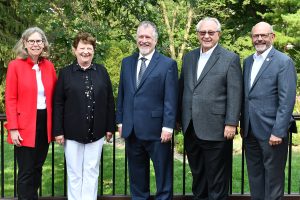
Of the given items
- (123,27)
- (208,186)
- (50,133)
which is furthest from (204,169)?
(123,27)

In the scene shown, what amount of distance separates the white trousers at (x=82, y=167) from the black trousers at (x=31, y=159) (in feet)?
0.77

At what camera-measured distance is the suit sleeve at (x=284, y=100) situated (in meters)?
3.83

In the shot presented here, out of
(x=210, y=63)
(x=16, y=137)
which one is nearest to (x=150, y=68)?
(x=210, y=63)

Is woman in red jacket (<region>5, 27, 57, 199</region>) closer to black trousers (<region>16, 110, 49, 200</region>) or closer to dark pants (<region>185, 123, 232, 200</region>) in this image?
black trousers (<region>16, 110, 49, 200</region>)

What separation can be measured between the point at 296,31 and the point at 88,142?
1536cm

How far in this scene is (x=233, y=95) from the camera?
13.1 ft

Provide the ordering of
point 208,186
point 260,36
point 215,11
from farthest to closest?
point 215,11
point 208,186
point 260,36

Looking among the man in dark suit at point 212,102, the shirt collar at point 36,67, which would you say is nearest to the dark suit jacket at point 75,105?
the shirt collar at point 36,67

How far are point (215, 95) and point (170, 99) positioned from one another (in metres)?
0.40

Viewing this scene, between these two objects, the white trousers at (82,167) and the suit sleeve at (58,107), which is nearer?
the suit sleeve at (58,107)

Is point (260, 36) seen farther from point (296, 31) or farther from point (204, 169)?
point (296, 31)

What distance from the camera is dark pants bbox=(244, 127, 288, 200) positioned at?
4.01 meters

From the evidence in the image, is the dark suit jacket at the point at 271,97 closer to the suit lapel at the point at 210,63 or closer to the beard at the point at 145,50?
the suit lapel at the point at 210,63

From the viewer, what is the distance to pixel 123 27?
626cm
